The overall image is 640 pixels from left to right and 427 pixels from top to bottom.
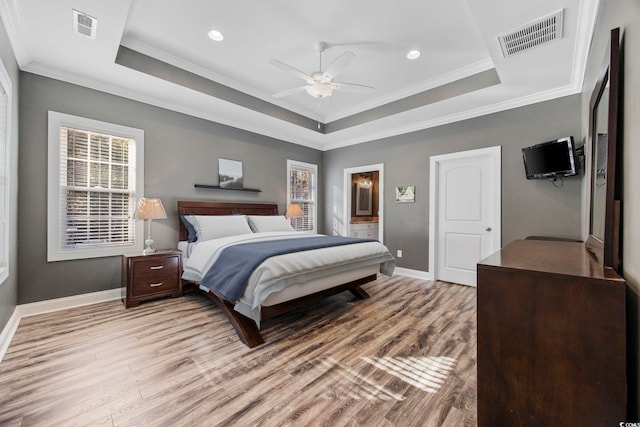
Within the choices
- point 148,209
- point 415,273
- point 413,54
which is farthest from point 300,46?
point 415,273

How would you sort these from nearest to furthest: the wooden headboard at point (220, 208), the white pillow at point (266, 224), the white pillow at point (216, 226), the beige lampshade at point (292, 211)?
the white pillow at point (216, 226) → the wooden headboard at point (220, 208) → the white pillow at point (266, 224) → the beige lampshade at point (292, 211)

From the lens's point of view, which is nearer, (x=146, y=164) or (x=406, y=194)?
(x=146, y=164)

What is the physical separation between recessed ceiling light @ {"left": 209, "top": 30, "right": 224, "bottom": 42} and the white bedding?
222cm

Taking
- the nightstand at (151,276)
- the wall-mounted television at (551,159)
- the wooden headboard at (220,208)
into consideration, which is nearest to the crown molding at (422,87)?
the wall-mounted television at (551,159)

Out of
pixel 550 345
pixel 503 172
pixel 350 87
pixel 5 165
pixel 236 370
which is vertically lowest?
pixel 236 370

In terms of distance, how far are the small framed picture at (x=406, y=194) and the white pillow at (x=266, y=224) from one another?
206cm

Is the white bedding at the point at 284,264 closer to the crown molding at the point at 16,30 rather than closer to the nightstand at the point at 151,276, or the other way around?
the nightstand at the point at 151,276

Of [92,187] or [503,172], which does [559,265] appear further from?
[92,187]

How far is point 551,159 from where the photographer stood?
306 cm

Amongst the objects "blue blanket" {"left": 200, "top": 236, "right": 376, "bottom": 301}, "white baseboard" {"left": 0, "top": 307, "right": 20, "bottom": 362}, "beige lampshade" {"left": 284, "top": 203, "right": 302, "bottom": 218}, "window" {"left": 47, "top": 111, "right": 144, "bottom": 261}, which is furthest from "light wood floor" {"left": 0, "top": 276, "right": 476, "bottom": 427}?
"beige lampshade" {"left": 284, "top": 203, "right": 302, "bottom": 218}

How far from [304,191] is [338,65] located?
10.9ft

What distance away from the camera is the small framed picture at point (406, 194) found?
15.1ft

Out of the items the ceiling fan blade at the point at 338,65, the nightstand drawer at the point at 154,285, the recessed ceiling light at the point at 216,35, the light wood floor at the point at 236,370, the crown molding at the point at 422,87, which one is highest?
the recessed ceiling light at the point at 216,35

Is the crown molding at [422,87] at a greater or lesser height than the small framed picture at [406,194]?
greater
